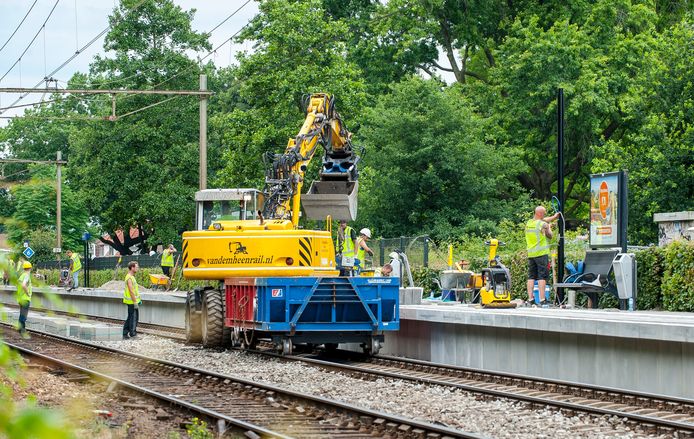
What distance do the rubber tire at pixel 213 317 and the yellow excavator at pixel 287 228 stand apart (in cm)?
57

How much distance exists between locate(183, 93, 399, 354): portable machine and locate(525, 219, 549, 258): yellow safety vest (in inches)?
106

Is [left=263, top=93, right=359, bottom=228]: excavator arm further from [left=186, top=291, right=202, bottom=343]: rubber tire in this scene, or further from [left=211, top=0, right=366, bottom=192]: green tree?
[left=211, top=0, right=366, bottom=192]: green tree

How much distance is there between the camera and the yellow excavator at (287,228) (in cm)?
2102

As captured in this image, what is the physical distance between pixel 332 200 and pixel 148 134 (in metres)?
47.4

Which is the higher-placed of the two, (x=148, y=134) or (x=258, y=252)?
(x=148, y=134)

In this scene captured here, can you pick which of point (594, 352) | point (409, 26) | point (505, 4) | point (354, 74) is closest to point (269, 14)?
point (354, 74)

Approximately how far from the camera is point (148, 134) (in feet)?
223

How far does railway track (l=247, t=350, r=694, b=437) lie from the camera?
11.4 meters

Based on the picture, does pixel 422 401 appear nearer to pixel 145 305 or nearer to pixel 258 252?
pixel 258 252

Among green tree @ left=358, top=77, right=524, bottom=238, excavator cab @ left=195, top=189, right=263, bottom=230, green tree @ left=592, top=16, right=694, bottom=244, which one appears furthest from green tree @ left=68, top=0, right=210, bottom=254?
excavator cab @ left=195, top=189, right=263, bottom=230

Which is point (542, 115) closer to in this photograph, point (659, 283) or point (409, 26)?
point (409, 26)

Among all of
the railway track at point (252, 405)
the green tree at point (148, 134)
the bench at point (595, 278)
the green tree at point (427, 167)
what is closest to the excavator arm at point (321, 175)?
the railway track at point (252, 405)

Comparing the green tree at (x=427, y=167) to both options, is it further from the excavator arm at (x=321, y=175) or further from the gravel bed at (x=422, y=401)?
the gravel bed at (x=422, y=401)

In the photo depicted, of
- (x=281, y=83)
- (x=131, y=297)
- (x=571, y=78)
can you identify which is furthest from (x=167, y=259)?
(x=571, y=78)
